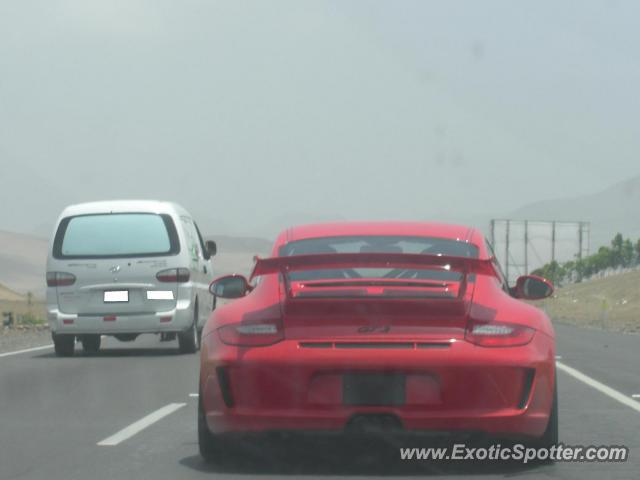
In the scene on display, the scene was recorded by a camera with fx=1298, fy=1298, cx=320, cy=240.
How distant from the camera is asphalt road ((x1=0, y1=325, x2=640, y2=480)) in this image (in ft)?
23.7

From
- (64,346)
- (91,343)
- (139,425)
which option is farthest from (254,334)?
(91,343)

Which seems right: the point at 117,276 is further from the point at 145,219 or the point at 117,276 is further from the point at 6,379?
the point at 6,379

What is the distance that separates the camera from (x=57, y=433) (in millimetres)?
9047

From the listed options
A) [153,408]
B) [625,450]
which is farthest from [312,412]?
[153,408]

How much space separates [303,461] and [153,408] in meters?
3.42

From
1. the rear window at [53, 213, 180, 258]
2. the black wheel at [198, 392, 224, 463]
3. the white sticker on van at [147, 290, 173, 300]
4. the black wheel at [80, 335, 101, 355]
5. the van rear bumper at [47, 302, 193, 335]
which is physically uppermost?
the rear window at [53, 213, 180, 258]

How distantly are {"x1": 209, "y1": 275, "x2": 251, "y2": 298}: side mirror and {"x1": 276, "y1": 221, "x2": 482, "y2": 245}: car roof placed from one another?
0.36m

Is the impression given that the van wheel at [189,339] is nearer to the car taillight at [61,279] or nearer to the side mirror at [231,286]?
the car taillight at [61,279]

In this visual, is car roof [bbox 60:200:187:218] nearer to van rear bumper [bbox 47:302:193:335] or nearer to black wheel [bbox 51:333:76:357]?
van rear bumper [bbox 47:302:193:335]

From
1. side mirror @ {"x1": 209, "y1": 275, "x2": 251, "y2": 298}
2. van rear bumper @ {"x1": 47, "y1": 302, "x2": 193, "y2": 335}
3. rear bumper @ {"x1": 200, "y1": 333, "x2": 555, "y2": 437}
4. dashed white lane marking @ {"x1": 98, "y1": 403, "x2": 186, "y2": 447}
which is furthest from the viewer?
van rear bumper @ {"x1": 47, "y1": 302, "x2": 193, "y2": 335}

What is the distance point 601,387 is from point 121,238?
7498 millimetres

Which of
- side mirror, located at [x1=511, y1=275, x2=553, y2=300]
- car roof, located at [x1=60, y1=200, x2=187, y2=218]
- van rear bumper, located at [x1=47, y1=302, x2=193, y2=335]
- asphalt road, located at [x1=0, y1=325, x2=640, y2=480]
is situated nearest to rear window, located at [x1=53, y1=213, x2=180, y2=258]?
car roof, located at [x1=60, y1=200, x2=187, y2=218]

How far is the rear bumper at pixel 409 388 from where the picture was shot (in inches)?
264

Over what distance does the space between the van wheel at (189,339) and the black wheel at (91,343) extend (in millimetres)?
1622
